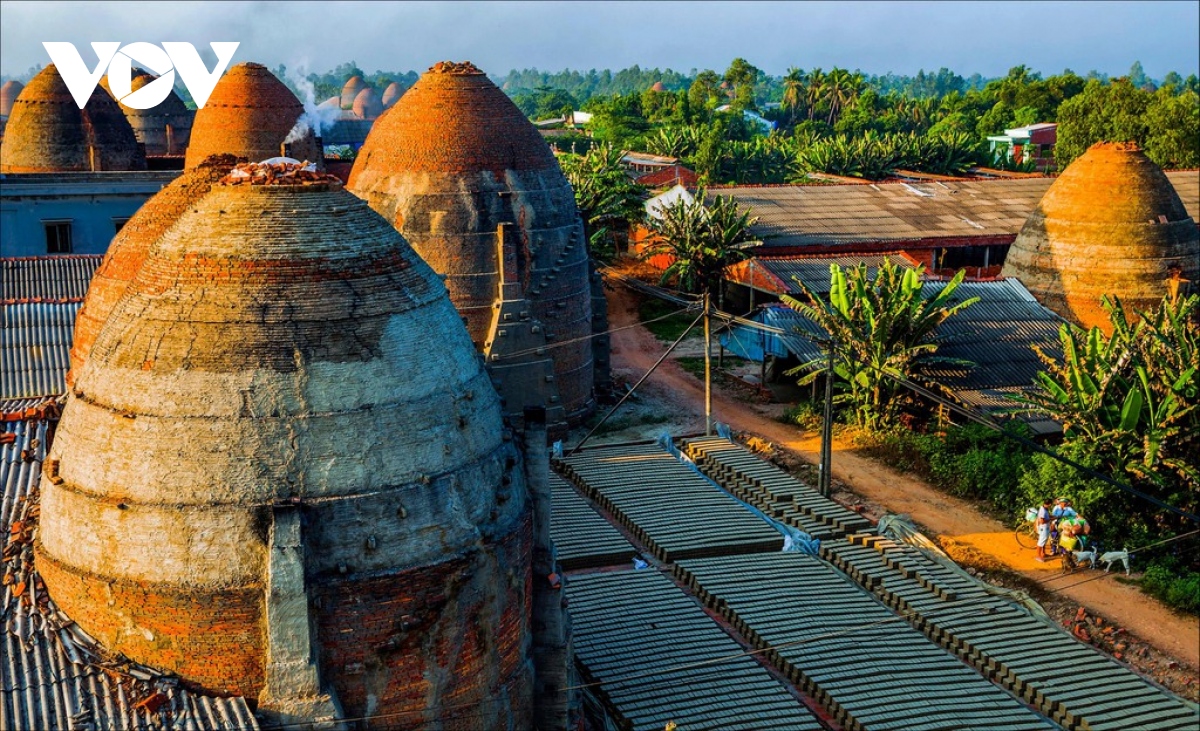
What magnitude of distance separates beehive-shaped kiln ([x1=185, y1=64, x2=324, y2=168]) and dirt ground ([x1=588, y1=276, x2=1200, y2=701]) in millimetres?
12501

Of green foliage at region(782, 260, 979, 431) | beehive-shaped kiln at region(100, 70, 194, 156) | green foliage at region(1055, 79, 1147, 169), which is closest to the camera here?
green foliage at region(782, 260, 979, 431)

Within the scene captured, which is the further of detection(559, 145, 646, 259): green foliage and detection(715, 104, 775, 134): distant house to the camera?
detection(715, 104, 775, 134): distant house

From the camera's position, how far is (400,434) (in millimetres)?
12047

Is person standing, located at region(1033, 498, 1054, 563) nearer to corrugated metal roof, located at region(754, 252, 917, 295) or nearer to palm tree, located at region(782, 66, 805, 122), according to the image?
corrugated metal roof, located at region(754, 252, 917, 295)

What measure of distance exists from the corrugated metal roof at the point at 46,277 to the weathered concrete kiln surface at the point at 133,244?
369 inches

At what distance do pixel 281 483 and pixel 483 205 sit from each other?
15.9 m

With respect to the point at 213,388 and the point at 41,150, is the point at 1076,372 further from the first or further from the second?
the point at 41,150

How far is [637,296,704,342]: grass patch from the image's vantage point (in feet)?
127

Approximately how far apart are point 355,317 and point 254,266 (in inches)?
43.7

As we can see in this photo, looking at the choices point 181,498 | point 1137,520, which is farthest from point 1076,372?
point 181,498

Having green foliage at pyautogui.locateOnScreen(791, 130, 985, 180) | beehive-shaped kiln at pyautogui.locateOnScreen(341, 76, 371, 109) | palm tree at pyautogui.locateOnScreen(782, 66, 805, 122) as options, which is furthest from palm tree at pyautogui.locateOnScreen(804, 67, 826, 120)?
beehive-shaped kiln at pyautogui.locateOnScreen(341, 76, 371, 109)

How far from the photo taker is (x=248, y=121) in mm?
37625

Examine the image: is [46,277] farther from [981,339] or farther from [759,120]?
[759,120]

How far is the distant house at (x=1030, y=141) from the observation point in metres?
75.3
